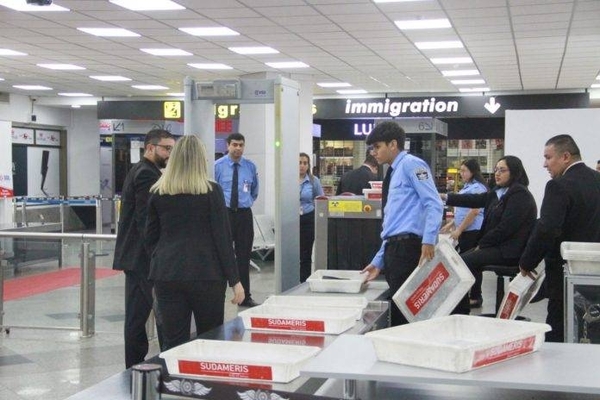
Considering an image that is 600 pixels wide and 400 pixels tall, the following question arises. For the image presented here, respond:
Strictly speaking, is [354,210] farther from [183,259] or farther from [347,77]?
[347,77]

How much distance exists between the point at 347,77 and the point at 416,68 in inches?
70.9

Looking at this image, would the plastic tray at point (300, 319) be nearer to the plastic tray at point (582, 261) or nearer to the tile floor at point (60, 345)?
the plastic tray at point (582, 261)

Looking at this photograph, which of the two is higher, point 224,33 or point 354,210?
point 224,33

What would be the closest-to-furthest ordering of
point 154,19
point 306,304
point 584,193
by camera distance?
point 306,304 → point 584,193 → point 154,19

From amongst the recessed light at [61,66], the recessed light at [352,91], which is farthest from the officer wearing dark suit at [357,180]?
the recessed light at [352,91]

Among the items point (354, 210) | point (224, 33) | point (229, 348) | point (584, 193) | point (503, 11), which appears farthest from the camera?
point (224, 33)

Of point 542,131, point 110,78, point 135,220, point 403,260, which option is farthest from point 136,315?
point 110,78

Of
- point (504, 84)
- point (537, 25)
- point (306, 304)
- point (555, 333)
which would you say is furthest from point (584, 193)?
point (504, 84)

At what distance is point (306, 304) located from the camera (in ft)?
11.5

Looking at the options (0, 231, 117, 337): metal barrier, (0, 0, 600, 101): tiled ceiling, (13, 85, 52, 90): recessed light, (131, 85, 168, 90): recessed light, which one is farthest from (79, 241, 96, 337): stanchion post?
(13, 85, 52, 90): recessed light

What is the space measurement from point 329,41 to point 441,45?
5.58ft

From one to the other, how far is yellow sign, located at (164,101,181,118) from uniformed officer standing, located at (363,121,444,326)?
44.3 ft

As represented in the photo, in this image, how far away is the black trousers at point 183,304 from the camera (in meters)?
3.94

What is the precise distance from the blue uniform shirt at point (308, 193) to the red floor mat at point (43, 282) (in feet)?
6.71
